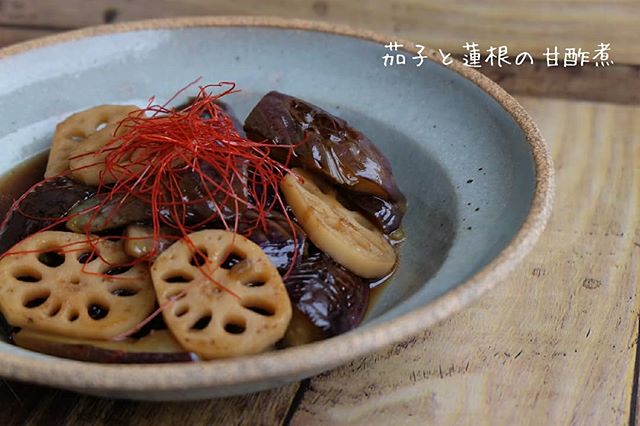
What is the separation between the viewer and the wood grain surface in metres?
1.36

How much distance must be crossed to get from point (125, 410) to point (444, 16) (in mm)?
2170

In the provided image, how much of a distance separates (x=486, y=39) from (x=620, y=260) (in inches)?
55.7

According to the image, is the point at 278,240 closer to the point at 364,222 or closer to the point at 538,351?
the point at 364,222

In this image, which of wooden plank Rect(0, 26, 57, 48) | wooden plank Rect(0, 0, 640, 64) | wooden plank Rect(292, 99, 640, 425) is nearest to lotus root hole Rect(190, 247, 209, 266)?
wooden plank Rect(292, 99, 640, 425)

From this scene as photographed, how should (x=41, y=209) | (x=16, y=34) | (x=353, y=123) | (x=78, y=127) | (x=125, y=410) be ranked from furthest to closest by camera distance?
(x=16, y=34), (x=353, y=123), (x=78, y=127), (x=41, y=209), (x=125, y=410)

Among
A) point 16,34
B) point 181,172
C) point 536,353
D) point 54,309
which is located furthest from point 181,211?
point 16,34

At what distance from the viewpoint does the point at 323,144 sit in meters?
1.59

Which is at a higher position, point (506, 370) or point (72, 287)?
point (72, 287)

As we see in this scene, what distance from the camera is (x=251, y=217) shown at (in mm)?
1457

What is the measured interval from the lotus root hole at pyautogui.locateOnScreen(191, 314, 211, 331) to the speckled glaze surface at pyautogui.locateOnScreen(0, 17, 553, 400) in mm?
112

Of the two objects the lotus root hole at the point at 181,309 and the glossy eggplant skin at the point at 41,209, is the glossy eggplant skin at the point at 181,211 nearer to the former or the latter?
the glossy eggplant skin at the point at 41,209

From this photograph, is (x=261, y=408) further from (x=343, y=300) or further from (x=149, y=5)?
(x=149, y=5)

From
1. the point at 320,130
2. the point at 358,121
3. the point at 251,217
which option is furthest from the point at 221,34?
the point at 251,217

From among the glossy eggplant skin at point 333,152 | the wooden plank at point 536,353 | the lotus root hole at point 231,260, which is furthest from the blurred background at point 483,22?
the lotus root hole at point 231,260
